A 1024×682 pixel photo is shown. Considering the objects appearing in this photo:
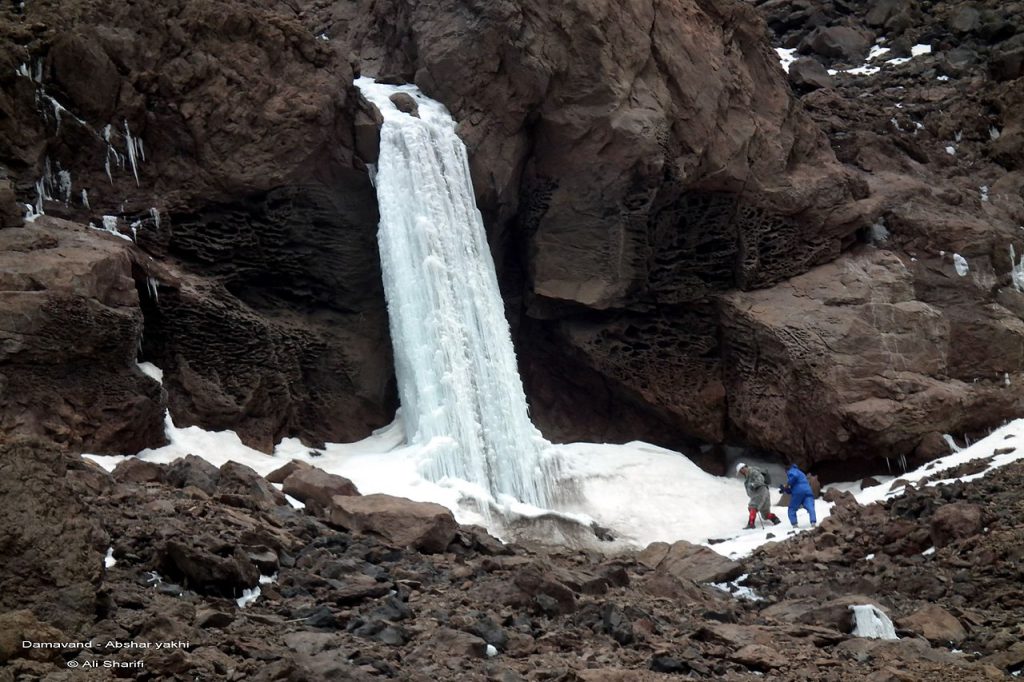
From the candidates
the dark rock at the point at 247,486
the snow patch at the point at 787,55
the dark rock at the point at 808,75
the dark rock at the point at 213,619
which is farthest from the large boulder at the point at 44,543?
the snow patch at the point at 787,55

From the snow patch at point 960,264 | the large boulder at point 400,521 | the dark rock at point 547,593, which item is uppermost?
the dark rock at point 547,593

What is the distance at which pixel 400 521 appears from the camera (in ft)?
43.7

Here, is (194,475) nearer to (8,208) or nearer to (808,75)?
(8,208)

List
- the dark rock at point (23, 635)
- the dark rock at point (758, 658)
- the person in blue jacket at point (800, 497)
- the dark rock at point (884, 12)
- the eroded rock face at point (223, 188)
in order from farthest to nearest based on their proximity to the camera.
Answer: the dark rock at point (884, 12) < the person in blue jacket at point (800, 497) < the eroded rock face at point (223, 188) < the dark rock at point (758, 658) < the dark rock at point (23, 635)

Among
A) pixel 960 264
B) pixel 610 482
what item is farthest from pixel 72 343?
pixel 960 264

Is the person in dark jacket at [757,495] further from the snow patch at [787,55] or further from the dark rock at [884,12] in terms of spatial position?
the dark rock at [884,12]

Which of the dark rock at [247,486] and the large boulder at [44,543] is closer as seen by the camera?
the large boulder at [44,543]

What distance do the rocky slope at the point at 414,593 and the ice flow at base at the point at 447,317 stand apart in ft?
14.1

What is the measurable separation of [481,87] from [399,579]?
13.4 meters

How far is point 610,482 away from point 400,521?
888cm

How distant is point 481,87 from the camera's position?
22.6m

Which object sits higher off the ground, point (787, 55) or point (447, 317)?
point (787, 55)

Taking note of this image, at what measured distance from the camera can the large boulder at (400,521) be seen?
1311cm

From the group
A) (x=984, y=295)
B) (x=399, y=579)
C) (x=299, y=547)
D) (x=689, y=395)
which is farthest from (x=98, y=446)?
(x=984, y=295)
